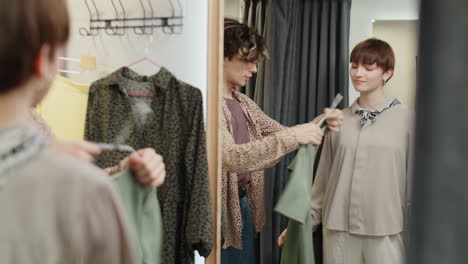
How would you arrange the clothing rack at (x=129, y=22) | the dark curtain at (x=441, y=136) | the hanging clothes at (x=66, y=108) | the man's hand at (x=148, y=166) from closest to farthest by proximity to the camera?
1. the dark curtain at (x=441, y=136)
2. the man's hand at (x=148, y=166)
3. the hanging clothes at (x=66, y=108)
4. the clothing rack at (x=129, y=22)

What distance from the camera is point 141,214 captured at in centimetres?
88

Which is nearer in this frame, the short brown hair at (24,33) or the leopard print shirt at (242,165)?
the short brown hair at (24,33)

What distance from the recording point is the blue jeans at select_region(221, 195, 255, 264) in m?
1.53

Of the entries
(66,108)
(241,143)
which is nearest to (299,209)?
(241,143)

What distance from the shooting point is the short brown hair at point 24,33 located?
44cm

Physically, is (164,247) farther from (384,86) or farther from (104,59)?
(384,86)

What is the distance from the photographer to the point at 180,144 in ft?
4.16

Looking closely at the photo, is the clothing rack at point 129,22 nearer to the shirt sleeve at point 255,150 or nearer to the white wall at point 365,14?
the shirt sleeve at point 255,150

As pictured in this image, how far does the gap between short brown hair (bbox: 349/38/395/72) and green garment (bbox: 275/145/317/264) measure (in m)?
0.35

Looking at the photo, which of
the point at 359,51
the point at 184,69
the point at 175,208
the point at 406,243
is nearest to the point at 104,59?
the point at 184,69

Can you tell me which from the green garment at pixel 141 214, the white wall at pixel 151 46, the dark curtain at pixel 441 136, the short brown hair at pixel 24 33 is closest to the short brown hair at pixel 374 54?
the white wall at pixel 151 46

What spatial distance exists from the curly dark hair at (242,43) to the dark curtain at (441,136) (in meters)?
1.12

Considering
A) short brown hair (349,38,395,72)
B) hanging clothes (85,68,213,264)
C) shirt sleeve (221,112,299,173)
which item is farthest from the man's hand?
short brown hair (349,38,395,72)

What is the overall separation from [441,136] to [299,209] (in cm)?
91
